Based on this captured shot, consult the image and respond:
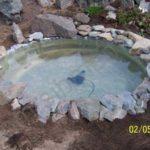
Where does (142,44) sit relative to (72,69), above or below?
above

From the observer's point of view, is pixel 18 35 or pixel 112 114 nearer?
pixel 112 114

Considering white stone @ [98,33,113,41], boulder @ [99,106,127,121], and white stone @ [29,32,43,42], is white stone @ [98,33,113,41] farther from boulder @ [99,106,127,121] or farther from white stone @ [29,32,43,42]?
boulder @ [99,106,127,121]

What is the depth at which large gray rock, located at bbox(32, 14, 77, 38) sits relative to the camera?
812 cm

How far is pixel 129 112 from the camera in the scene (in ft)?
20.7

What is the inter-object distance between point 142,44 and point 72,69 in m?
1.41

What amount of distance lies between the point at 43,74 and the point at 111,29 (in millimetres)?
1821

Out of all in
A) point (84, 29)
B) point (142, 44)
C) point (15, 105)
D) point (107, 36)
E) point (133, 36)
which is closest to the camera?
point (15, 105)

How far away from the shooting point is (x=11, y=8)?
8.75m

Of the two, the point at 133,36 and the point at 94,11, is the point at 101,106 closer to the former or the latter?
the point at 133,36

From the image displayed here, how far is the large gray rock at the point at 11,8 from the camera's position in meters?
8.76

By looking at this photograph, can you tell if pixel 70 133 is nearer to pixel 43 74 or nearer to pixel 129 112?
pixel 129 112

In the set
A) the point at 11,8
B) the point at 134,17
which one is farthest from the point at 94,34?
the point at 11,8

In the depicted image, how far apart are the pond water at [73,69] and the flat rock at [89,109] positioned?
0.43 metres
